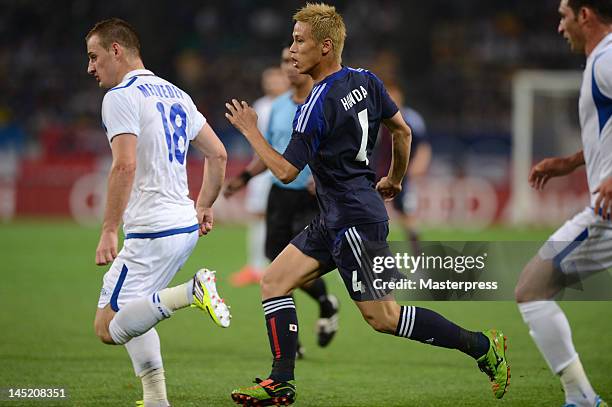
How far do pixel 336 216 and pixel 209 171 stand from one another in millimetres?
879

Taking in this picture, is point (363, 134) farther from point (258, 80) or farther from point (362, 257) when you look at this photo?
point (258, 80)

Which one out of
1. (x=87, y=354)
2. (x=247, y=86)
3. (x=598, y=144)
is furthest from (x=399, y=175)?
(x=247, y=86)

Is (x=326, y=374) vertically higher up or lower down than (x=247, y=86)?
lower down

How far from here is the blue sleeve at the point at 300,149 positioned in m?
5.88

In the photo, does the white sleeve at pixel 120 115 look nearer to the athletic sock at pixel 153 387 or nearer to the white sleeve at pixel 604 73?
the athletic sock at pixel 153 387

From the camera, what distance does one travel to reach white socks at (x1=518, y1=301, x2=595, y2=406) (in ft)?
18.2

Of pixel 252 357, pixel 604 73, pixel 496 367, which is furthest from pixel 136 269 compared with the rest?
pixel 604 73

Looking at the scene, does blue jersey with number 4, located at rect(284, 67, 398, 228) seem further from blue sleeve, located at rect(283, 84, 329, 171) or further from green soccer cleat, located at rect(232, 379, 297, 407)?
green soccer cleat, located at rect(232, 379, 297, 407)

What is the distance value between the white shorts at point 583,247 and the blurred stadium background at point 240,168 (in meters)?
1.51

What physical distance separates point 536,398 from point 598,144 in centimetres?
207

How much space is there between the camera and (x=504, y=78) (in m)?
26.1

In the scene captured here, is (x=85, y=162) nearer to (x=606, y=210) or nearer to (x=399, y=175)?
(x=399, y=175)

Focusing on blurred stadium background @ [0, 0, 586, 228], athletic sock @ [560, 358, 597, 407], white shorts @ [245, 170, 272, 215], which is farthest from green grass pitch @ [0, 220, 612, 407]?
blurred stadium background @ [0, 0, 586, 228]

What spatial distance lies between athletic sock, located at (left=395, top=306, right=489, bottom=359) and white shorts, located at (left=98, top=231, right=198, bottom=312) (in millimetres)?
1428
